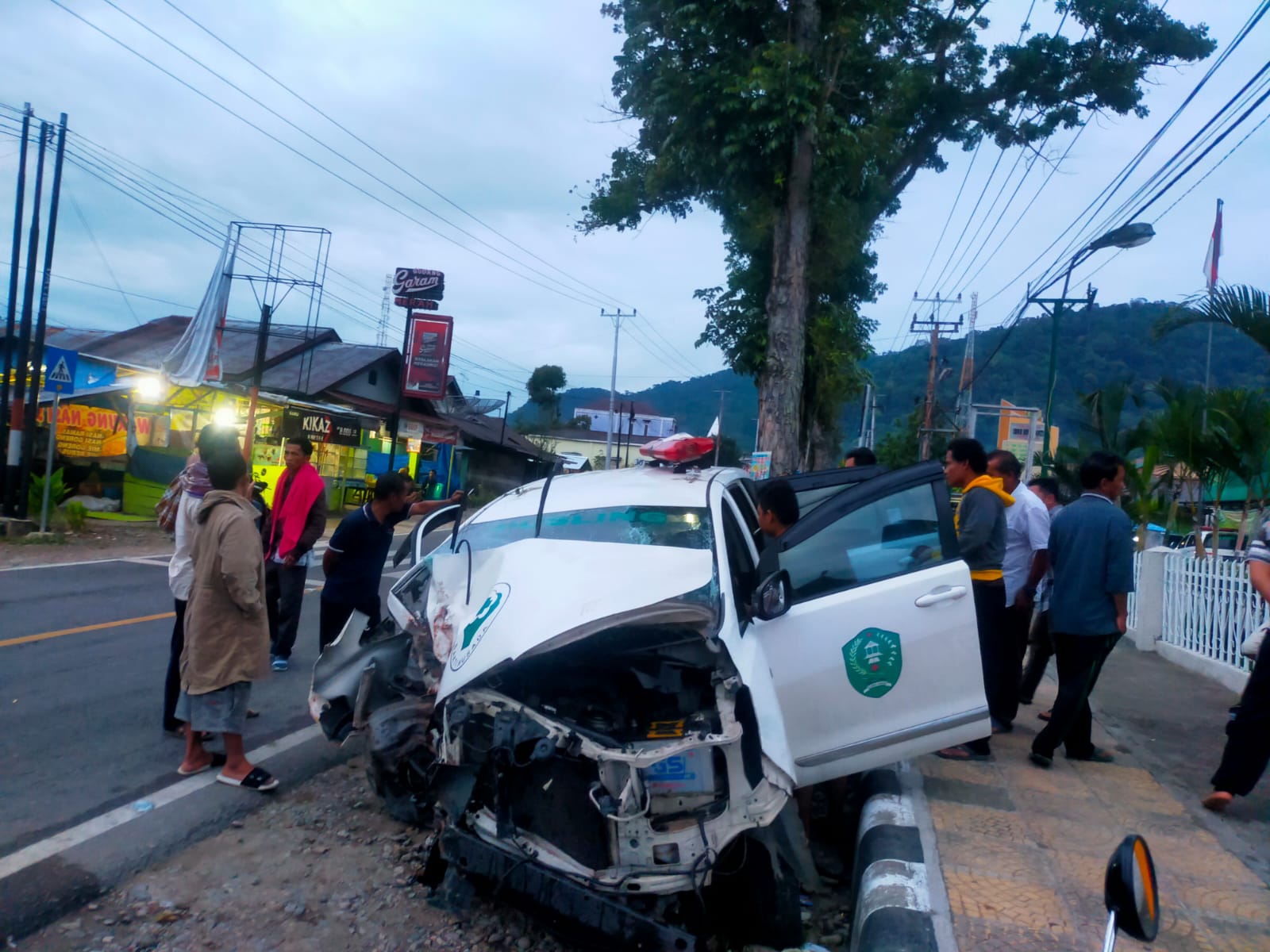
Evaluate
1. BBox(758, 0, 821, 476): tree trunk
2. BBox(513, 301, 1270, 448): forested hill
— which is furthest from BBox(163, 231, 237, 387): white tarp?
BBox(513, 301, 1270, 448): forested hill

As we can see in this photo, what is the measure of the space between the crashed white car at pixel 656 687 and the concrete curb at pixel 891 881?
262mm

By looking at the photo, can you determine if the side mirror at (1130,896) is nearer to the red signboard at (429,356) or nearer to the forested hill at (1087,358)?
the red signboard at (429,356)

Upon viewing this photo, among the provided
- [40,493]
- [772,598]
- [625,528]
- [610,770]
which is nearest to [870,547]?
[772,598]

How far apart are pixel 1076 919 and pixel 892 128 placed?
13.5 m

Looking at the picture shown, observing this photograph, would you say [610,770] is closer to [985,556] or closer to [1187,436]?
[985,556]

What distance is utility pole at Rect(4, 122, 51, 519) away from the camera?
632 inches

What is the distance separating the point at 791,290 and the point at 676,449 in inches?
303

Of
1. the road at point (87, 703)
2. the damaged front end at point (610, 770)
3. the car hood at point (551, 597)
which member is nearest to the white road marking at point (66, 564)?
the road at point (87, 703)

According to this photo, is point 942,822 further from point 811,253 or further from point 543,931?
point 811,253

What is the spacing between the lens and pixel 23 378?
53.9ft

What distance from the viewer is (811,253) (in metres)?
15.0

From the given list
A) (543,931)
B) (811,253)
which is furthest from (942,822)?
(811,253)

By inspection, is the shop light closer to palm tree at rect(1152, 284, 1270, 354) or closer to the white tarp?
the white tarp

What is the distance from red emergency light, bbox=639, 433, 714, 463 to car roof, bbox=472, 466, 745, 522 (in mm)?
80
